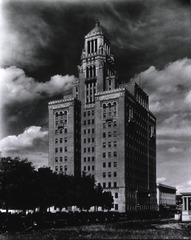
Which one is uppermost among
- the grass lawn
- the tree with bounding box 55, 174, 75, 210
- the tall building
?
the tall building

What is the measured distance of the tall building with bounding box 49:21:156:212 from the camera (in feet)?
411

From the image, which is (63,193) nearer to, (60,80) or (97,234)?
(60,80)

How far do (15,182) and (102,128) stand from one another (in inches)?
2824

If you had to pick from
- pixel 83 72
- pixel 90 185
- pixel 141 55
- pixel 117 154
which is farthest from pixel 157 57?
pixel 83 72

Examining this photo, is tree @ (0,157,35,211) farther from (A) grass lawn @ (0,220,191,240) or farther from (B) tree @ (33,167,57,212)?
(A) grass lawn @ (0,220,191,240)

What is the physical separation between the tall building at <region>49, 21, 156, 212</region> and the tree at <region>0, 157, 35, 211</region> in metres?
64.7

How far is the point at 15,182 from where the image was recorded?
5922 cm

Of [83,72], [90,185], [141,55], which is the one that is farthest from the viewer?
[83,72]

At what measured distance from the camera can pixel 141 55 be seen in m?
49.0

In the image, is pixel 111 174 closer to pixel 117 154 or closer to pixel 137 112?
pixel 117 154

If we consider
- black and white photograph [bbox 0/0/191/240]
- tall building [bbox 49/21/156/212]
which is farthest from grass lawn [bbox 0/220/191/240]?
tall building [bbox 49/21/156/212]

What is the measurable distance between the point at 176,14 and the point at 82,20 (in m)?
9.62

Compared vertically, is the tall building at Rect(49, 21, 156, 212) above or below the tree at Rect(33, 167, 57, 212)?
above

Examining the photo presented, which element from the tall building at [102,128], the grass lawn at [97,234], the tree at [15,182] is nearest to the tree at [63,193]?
the tree at [15,182]
